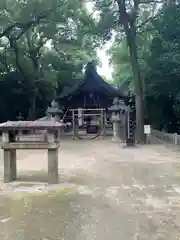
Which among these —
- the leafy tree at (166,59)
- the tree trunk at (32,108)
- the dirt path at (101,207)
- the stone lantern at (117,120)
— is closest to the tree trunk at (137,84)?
the leafy tree at (166,59)

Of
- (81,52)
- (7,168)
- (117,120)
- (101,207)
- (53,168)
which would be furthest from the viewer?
(81,52)

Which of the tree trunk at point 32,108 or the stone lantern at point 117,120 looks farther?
the tree trunk at point 32,108

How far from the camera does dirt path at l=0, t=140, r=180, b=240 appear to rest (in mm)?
4461

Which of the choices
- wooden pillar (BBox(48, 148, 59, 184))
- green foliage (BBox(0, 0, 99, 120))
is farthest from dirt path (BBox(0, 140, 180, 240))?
green foliage (BBox(0, 0, 99, 120))

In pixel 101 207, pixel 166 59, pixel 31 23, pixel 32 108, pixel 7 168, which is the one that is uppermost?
pixel 31 23

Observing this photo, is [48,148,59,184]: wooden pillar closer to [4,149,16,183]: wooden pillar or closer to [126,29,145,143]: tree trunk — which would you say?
[4,149,16,183]: wooden pillar

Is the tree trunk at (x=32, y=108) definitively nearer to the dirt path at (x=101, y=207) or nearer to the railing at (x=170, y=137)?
the railing at (x=170, y=137)

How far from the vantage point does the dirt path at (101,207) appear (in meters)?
4.46

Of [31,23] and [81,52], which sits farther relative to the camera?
[81,52]

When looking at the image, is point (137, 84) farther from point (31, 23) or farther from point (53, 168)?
point (53, 168)

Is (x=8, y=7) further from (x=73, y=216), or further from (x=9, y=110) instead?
(x=73, y=216)

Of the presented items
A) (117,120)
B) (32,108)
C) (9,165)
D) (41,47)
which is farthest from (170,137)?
(41,47)

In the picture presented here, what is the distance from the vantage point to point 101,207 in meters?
5.62

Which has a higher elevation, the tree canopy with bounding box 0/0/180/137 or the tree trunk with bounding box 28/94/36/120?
the tree canopy with bounding box 0/0/180/137
